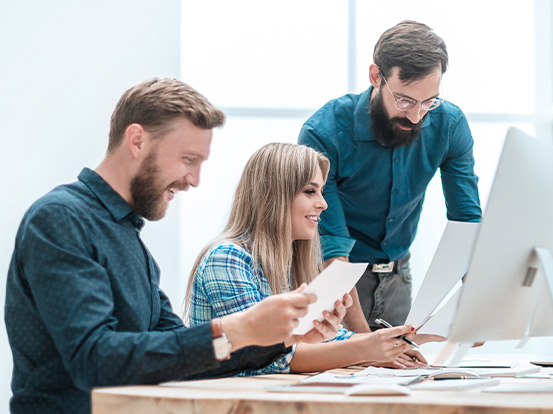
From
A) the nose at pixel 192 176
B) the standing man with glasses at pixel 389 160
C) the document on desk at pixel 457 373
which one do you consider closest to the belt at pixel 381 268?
the standing man with glasses at pixel 389 160

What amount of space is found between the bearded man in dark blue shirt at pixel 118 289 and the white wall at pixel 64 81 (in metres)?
1.89

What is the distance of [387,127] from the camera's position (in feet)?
7.14

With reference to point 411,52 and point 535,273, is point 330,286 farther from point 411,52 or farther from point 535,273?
point 411,52

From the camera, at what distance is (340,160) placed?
88.7 inches

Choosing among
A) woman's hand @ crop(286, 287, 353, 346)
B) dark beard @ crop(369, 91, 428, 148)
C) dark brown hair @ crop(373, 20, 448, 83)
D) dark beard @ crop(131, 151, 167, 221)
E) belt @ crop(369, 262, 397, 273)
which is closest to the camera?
dark beard @ crop(131, 151, 167, 221)

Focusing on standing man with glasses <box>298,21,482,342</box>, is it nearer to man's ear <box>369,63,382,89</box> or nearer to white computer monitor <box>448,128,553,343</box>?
man's ear <box>369,63,382,89</box>

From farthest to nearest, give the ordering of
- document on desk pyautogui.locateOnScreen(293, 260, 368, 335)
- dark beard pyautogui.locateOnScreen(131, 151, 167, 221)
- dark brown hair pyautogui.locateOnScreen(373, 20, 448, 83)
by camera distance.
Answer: dark brown hair pyautogui.locateOnScreen(373, 20, 448, 83) < dark beard pyautogui.locateOnScreen(131, 151, 167, 221) < document on desk pyautogui.locateOnScreen(293, 260, 368, 335)

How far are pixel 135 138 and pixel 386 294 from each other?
1401mm

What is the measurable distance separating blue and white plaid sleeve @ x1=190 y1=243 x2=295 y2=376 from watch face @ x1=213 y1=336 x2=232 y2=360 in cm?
40

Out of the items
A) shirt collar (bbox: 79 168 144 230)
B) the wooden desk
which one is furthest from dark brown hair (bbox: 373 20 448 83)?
the wooden desk

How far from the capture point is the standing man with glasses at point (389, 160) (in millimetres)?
2078

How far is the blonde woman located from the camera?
1517mm

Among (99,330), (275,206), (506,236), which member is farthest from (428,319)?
(99,330)

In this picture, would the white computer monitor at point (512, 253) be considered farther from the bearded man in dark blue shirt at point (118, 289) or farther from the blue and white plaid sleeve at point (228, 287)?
the blue and white plaid sleeve at point (228, 287)
